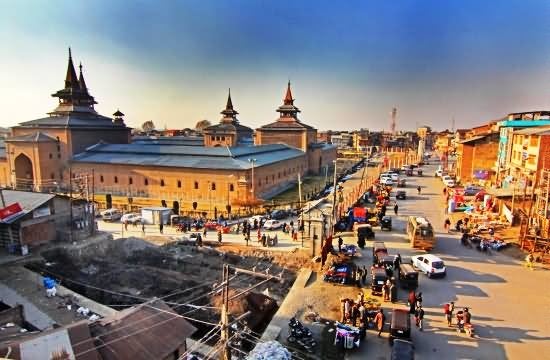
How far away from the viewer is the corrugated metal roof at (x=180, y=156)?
4159 cm

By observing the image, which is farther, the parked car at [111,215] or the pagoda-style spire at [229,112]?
the pagoda-style spire at [229,112]

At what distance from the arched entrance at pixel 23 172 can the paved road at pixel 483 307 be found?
1718 inches

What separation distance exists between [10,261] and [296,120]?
51.3 meters

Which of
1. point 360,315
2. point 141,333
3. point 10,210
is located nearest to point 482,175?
point 360,315

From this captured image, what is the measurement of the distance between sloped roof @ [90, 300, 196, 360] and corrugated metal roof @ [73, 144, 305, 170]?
26949mm

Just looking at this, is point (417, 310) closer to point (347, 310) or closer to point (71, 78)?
point (347, 310)

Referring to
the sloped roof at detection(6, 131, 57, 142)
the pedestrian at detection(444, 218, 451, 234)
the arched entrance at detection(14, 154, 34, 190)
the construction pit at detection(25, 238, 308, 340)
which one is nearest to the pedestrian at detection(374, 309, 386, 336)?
the construction pit at detection(25, 238, 308, 340)

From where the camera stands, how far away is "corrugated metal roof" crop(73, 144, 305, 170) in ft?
136

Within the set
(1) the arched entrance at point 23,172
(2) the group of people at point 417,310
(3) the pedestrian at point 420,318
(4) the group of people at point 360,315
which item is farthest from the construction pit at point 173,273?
(1) the arched entrance at point 23,172

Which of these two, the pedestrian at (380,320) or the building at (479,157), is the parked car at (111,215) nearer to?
the pedestrian at (380,320)

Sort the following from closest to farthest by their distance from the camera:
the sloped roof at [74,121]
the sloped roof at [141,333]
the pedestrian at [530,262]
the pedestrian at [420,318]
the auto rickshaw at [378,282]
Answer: the sloped roof at [141,333] < the pedestrian at [420,318] < the auto rickshaw at [378,282] < the pedestrian at [530,262] < the sloped roof at [74,121]

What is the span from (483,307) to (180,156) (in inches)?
1454

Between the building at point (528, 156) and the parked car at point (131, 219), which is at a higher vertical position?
the building at point (528, 156)

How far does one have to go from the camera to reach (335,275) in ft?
59.2
